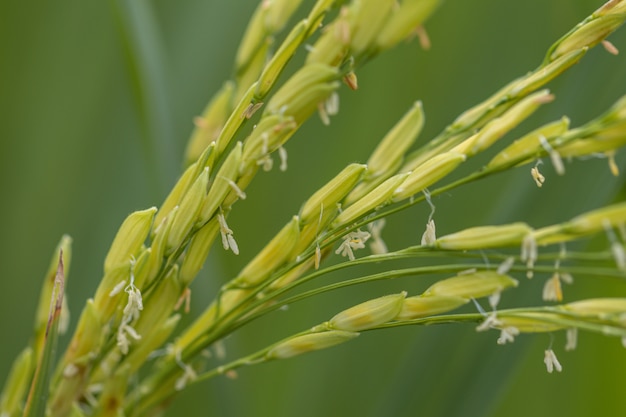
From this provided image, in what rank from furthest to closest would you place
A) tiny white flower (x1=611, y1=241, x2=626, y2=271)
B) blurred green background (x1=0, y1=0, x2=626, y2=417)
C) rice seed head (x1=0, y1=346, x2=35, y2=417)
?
1. blurred green background (x1=0, y1=0, x2=626, y2=417)
2. rice seed head (x1=0, y1=346, x2=35, y2=417)
3. tiny white flower (x1=611, y1=241, x2=626, y2=271)

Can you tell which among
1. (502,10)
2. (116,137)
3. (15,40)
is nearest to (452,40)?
(502,10)

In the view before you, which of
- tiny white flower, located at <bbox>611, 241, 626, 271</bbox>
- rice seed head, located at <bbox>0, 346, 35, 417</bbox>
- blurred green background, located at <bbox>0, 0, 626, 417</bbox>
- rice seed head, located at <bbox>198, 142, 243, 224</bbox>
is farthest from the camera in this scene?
blurred green background, located at <bbox>0, 0, 626, 417</bbox>

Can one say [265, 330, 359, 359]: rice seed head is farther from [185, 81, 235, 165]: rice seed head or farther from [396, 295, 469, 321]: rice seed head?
[185, 81, 235, 165]: rice seed head

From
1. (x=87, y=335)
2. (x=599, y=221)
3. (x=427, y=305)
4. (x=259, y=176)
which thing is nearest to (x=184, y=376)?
(x=87, y=335)

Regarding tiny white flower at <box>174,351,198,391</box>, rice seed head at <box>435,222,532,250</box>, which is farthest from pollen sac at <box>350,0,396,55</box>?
tiny white flower at <box>174,351,198,391</box>

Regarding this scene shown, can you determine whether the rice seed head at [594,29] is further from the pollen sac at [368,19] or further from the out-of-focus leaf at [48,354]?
the out-of-focus leaf at [48,354]

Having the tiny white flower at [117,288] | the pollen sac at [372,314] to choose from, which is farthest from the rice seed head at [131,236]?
the pollen sac at [372,314]

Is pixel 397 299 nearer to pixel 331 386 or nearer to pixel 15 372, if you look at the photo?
pixel 15 372
